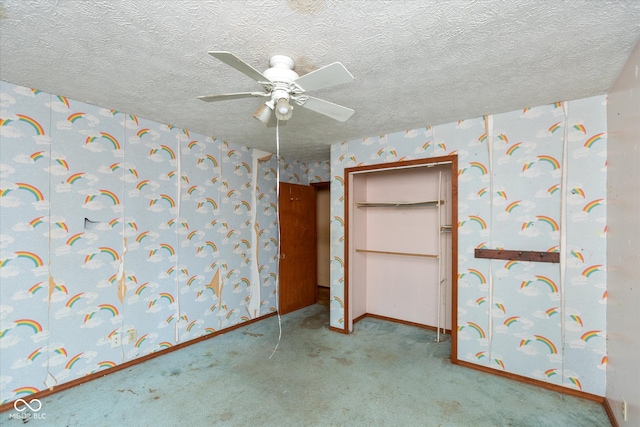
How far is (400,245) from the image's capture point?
3984 millimetres

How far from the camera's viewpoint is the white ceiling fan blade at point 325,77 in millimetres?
1392

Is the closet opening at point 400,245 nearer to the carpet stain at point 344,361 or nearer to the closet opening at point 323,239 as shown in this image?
the carpet stain at point 344,361

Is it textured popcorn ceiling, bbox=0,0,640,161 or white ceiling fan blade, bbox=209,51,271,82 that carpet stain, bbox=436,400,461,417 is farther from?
white ceiling fan blade, bbox=209,51,271,82

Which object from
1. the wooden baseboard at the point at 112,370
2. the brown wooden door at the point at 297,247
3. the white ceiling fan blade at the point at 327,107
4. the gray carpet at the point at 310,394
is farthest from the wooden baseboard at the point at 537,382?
the wooden baseboard at the point at 112,370

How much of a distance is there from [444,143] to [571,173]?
1.05 m

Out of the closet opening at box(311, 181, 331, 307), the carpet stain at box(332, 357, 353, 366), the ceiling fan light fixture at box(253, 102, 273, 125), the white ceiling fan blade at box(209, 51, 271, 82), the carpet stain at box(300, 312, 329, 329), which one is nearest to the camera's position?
the white ceiling fan blade at box(209, 51, 271, 82)

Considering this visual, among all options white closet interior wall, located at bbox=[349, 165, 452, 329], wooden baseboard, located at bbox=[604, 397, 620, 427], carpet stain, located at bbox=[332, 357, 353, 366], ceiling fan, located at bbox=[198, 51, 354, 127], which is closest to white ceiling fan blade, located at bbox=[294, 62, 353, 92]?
ceiling fan, located at bbox=[198, 51, 354, 127]

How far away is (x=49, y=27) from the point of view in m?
1.50

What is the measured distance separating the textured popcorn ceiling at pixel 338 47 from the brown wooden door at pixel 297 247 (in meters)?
2.15

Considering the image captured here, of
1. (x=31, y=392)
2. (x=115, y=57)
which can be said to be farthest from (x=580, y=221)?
(x=31, y=392)

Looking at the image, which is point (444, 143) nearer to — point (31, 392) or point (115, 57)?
point (115, 57)

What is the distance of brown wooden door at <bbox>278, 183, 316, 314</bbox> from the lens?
441 centimetres

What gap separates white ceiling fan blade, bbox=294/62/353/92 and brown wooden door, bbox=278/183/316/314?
9.42 ft

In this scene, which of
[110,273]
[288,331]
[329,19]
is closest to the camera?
[329,19]
